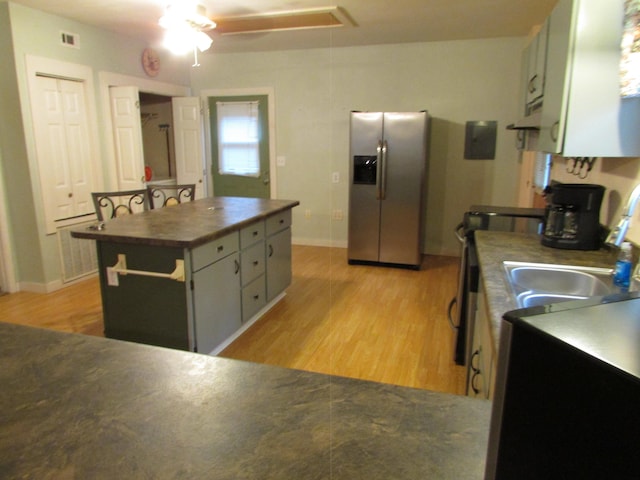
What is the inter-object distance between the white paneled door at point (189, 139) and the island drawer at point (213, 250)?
9.97ft

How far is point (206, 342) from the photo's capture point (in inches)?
105

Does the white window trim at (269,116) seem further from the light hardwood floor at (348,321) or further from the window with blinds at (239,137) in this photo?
the light hardwood floor at (348,321)

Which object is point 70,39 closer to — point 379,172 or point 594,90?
point 379,172

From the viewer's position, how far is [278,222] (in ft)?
11.8

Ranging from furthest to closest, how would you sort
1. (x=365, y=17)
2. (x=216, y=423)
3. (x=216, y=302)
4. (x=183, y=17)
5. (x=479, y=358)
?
(x=365, y=17), (x=183, y=17), (x=216, y=302), (x=479, y=358), (x=216, y=423)

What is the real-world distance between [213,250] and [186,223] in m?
0.31

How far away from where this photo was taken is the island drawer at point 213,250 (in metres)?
2.50

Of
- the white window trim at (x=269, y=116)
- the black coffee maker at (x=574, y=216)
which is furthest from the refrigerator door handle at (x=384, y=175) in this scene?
the black coffee maker at (x=574, y=216)

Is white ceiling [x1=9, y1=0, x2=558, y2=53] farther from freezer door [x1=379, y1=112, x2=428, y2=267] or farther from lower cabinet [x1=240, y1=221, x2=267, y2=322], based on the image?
lower cabinet [x1=240, y1=221, x2=267, y2=322]

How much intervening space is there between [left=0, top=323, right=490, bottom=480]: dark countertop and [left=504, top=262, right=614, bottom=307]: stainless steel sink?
111 cm

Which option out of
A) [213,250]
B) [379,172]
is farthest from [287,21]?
[213,250]

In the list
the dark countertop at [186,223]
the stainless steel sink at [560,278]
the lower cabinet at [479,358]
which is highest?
the dark countertop at [186,223]

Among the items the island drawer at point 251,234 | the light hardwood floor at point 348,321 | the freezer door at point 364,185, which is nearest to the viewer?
the light hardwood floor at point 348,321

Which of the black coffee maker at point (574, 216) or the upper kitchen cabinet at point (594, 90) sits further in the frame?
the black coffee maker at point (574, 216)
